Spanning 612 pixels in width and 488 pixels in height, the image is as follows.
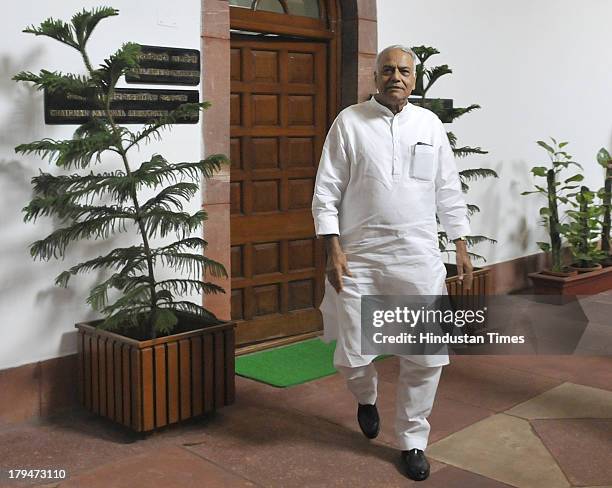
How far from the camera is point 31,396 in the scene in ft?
13.5

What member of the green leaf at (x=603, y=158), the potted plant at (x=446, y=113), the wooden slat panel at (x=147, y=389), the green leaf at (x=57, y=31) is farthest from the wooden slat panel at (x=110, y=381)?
the green leaf at (x=603, y=158)

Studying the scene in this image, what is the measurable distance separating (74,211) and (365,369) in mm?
1438

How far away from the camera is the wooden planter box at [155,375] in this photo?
3861 millimetres

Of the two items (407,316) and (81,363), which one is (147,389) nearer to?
(81,363)

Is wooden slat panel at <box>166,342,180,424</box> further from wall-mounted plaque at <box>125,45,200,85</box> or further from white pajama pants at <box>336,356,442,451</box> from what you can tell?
wall-mounted plaque at <box>125,45,200,85</box>

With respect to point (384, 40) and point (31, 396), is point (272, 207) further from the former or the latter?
point (31, 396)

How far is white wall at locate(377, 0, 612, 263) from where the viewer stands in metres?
6.31

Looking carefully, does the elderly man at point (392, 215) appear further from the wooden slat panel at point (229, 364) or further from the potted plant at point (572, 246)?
the potted plant at point (572, 246)

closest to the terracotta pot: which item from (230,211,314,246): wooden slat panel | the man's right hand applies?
(230,211,314,246): wooden slat panel

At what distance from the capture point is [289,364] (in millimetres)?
5102

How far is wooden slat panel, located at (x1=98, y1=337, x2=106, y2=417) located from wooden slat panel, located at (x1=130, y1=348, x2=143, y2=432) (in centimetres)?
23

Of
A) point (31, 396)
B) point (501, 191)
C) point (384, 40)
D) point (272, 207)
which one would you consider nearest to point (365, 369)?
point (31, 396)
